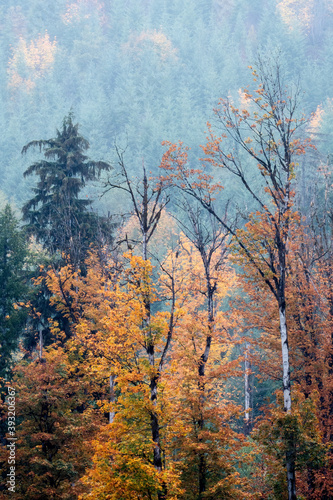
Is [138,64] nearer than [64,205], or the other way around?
[64,205]

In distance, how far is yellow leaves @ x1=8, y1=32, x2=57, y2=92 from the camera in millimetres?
78750

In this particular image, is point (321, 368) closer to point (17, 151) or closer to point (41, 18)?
point (17, 151)

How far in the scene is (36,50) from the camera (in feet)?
273

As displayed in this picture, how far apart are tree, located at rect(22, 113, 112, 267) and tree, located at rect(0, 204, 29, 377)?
147 cm

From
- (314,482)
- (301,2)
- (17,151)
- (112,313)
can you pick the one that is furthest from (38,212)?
(301,2)

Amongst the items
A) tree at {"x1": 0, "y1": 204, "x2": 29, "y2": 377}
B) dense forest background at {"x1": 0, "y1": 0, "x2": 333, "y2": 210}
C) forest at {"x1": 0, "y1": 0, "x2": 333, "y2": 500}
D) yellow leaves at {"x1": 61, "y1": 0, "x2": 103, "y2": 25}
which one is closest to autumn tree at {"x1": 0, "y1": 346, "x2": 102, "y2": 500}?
forest at {"x1": 0, "y1": 0, "x2": 333, "y2": 500}

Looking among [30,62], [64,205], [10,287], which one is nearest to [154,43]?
[30,62]

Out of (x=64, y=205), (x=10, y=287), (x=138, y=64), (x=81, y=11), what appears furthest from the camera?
(x=81, y=11)

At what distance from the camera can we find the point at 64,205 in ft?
75.0

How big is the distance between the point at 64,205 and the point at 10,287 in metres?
5.10

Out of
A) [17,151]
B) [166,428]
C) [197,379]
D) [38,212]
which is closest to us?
[166,428]

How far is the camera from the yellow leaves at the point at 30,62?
78.8 metres

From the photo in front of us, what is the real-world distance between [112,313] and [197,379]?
137 inches

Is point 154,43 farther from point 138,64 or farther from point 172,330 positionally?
point 172,330
